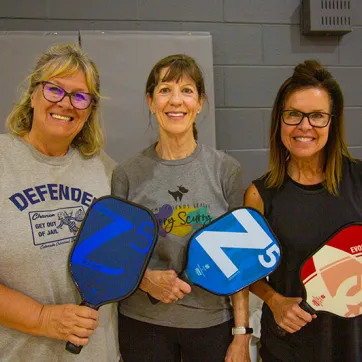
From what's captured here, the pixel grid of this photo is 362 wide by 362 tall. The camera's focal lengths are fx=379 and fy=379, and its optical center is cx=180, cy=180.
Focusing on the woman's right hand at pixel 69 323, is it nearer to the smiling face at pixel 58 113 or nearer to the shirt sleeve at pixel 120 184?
the shirt sleeve at pixel 120 184

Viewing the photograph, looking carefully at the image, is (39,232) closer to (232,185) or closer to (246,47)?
(232,185)

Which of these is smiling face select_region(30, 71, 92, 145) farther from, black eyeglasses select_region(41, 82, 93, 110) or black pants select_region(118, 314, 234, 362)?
black pants select_region(118, 314, 234, 362)

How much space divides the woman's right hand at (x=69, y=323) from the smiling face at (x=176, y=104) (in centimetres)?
55

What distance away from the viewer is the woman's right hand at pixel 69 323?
91cm

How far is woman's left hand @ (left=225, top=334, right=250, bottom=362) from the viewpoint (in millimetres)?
1070

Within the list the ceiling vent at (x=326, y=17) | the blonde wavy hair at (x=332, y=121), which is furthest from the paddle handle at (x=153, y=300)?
the ceiling vent at (x=326, y=17)

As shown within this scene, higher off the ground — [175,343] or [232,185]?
[232,185]

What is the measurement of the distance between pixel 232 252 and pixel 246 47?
4.45 ft

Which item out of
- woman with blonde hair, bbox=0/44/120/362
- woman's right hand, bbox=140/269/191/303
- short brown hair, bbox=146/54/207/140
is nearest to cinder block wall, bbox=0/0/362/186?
short brown hair, bbox=146/54/207/140

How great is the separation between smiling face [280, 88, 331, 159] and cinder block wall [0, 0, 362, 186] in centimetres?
93

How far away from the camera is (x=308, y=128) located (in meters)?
1.06

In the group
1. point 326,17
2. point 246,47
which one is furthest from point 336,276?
point 326,17

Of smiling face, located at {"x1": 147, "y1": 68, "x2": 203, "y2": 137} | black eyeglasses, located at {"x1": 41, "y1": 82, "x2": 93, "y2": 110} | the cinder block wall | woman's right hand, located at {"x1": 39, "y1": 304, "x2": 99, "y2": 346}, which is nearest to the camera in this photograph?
woman's right hand, located at {"x1": 39, "y1": 304, "x2": 99, "y2": 346}

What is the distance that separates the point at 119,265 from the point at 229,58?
1.41 metres
